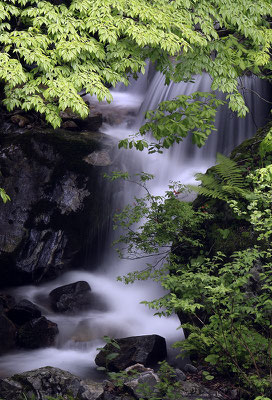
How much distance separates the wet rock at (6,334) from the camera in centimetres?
799

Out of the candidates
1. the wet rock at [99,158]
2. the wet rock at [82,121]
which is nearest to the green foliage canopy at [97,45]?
the wet rock at [99,158]

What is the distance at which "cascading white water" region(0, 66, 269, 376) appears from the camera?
7.78 m

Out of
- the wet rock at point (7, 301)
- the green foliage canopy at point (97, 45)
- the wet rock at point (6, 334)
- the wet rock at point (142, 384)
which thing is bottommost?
the wet rock at point (142, 384)

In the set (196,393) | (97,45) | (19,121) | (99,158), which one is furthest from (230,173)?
(19,121)

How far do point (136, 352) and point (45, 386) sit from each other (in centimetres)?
192

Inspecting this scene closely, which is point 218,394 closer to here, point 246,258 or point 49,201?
point 246,258

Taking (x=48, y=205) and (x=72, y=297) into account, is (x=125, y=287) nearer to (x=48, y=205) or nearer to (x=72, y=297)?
(x=72, y=297)

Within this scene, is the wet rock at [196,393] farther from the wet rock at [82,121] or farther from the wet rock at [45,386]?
the wet rock at [82,121]

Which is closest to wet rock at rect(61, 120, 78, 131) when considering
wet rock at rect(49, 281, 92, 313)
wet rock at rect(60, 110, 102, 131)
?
wet rock at rect(60, 110, 102, 131)

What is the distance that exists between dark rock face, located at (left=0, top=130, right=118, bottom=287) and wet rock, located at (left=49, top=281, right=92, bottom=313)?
3.37 feet

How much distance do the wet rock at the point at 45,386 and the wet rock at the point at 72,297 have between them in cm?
394

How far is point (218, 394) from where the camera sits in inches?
186

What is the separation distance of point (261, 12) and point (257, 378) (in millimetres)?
5374

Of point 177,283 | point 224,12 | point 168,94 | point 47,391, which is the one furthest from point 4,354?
point 168,94
